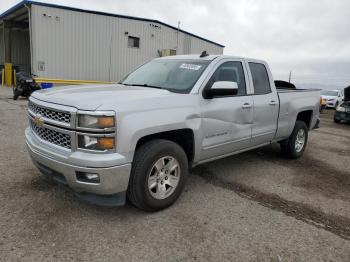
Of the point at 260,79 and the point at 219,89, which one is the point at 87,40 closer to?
the point at 260,79

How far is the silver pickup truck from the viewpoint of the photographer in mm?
3090

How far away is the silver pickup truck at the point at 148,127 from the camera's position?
3.09 meters

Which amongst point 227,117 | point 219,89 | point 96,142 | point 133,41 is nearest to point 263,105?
point 227,117

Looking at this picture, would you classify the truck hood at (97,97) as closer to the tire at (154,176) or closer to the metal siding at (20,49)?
the tire at (154,176)

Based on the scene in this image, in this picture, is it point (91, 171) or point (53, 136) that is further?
point (53, 136)

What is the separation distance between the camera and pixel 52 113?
11.0 feet

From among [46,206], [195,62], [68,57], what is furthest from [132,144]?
[68,57]

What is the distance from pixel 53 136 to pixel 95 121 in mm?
644

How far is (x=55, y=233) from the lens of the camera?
3.15 metres

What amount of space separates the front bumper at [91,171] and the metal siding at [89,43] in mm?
15363

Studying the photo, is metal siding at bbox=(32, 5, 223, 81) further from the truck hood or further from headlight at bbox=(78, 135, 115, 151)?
headlight at bbox=(78, 135, 115, 151)

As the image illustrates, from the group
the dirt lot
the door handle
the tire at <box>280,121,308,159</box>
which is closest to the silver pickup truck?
the door handle

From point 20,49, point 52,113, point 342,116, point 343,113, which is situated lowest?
point 342,116

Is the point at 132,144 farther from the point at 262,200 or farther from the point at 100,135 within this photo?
the point at 262,200
